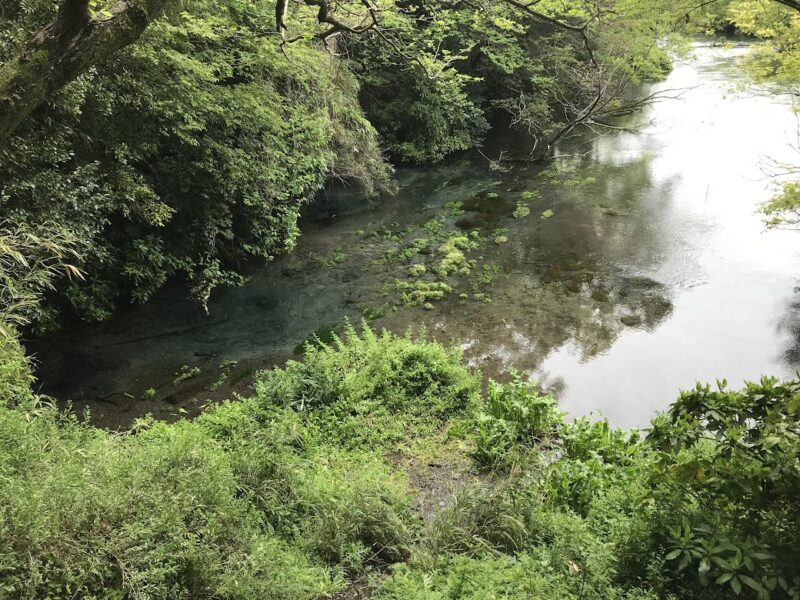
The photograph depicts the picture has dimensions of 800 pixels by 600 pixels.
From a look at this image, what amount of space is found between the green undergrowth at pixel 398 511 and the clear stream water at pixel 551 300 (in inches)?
98.6

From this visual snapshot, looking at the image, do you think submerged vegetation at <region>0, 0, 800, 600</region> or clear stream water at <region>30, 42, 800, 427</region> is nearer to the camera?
submerged vegetation at <region>0, 0, 800, 600</region>

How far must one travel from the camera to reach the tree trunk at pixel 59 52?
369 centimetres

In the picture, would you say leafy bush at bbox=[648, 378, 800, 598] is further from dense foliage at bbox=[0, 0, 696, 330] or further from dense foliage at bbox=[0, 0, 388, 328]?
dense foliage at bbox=[0, 0, 388, 328]

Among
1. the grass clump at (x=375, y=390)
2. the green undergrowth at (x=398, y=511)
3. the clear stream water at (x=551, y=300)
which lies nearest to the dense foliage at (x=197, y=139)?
the clear stream water at (x=551, y=300)

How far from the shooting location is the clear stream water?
8156mm

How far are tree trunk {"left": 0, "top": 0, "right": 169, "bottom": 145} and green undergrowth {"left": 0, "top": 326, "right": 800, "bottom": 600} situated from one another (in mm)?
2283

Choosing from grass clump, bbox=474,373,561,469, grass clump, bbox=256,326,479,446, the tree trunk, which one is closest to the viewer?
the tree trunk

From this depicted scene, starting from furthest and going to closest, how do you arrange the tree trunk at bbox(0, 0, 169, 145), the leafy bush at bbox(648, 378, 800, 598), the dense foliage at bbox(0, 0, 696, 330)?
the dense foliage at bbox(0, 0, 696, 330)
the tree trunk at bbox(0, 0, 169, 145)
the leafy bush at bbox(648, 378, 800, 598)

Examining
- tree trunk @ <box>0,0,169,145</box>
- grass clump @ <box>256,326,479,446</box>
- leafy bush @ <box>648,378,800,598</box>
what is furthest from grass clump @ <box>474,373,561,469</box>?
tree trunk @ <box>0,0,169,145</box>

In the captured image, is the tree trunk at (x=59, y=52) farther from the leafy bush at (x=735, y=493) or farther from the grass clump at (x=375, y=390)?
the leafy bush at (x=735, y=493)

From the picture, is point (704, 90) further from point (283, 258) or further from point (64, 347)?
point (64, 347)

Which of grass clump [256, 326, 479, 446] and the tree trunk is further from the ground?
the tree trunk

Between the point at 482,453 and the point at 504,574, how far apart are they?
213 cm

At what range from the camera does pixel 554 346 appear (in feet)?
29.3
